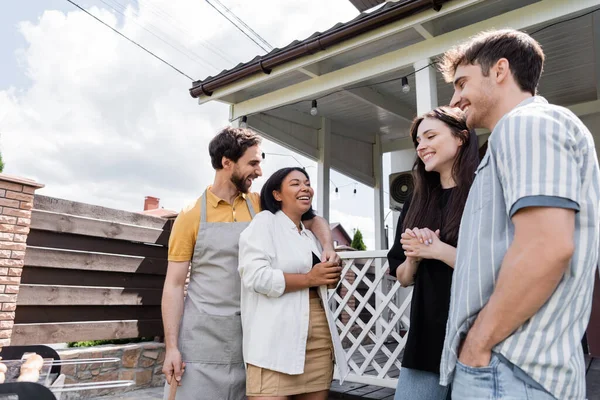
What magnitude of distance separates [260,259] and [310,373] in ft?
1.46

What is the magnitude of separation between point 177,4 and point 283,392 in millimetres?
9348

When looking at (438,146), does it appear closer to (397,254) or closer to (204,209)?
(397,254)

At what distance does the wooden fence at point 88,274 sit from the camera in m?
3.35

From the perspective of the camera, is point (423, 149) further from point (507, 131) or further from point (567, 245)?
point (567, 245)

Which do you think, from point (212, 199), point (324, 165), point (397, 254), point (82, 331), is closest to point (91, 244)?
point (82, 331)

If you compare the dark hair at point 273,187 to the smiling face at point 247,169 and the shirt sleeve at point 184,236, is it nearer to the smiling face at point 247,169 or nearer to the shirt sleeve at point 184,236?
the smiling face at point 247,169

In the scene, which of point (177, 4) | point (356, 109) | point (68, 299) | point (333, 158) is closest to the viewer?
point (68, 299)

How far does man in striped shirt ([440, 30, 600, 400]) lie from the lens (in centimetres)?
73

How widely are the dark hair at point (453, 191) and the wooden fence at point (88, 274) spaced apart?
10.4ft

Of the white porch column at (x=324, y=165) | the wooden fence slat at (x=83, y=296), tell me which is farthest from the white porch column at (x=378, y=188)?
the wooden fence slat at (x=83, y=296)

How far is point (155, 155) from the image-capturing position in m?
57.2

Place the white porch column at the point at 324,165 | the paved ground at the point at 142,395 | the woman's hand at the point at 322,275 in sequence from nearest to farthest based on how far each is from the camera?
1. the woman's hand at the point at 322,275
2. the paved ground at the point at 142,395
3. the white porch column at the point at 324,165

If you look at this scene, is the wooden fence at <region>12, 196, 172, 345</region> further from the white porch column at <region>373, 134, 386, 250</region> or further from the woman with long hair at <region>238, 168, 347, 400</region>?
the white porch column at <region>373, 134, 386, 250</region>

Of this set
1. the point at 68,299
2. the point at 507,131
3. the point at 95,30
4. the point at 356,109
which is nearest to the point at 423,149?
the point at 507,131
